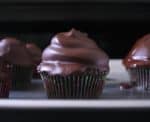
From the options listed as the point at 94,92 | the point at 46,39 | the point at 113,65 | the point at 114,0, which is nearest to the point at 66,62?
the point at 94,92

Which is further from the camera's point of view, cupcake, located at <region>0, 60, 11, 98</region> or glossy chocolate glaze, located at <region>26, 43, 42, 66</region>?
glossy chocolate glaze, located at <region>26, 43, 42, 66</region>

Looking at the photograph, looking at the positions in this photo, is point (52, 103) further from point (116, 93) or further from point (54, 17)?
point (54, 17)

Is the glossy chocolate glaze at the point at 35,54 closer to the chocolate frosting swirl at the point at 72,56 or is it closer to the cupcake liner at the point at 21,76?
the cupcake liner at the point at 21,76

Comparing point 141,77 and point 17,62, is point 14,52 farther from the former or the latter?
point 141,77

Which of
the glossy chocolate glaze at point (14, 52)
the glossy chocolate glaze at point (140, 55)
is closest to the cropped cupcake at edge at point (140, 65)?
the glossy chocolate glaze at point (140, 55)

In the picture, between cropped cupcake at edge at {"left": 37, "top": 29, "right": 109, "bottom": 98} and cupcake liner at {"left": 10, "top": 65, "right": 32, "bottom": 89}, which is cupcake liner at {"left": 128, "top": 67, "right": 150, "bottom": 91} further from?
cupcake liner at {"left": 10, "top": 65, "right": 32, "bottom": 89}

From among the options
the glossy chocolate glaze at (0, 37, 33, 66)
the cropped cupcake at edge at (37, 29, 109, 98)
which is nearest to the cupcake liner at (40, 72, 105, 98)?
the cropped cupcake at edge at (37, 29, 109, 98)
